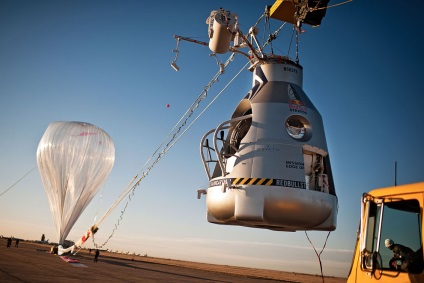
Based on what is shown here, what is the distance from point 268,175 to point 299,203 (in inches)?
39.2

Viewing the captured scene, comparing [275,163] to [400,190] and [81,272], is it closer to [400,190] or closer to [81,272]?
[400,190]

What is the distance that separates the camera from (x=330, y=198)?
941cm

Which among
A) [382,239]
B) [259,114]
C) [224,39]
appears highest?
[224,39]

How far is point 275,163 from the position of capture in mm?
9133

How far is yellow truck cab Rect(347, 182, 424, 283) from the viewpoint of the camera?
535cm

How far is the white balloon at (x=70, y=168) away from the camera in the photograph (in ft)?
83.8

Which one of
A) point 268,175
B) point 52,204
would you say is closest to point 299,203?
point 268,175

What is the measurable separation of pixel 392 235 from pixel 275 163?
381cm

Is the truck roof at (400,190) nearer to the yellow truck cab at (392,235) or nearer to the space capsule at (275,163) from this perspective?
the yellow truck cab at (392,235)

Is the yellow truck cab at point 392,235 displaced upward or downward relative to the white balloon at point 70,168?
downward

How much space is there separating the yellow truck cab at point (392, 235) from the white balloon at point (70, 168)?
23.1 m

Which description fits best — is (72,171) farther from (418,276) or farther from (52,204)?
(418,276)

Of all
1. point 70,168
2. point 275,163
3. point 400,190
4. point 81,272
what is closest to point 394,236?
point 400,190

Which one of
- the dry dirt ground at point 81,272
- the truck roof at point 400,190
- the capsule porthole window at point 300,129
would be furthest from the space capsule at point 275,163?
the dry dirt ground at point 81,272
